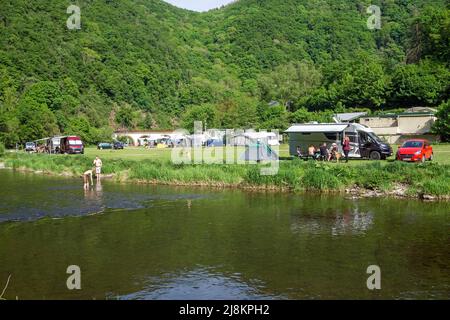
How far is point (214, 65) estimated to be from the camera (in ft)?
573

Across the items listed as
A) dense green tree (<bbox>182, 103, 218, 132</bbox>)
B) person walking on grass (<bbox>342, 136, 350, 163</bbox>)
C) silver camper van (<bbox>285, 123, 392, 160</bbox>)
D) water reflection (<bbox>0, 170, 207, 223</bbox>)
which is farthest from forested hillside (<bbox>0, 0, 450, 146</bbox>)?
water reflection (<bbox>0, 170, 207, 223</bbox>)

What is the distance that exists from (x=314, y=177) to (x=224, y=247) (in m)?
13.6

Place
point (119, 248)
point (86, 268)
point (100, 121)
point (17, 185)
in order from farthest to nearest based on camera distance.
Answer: point (100, 121), point (17, 185), point (119, 248), point (86, 268)

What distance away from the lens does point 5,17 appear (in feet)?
416

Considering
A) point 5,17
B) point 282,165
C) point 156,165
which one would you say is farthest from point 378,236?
point 5,17

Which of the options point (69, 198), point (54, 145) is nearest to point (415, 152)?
point (69, 198)

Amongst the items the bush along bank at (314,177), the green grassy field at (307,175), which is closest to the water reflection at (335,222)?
the bush along bank at (314,177)

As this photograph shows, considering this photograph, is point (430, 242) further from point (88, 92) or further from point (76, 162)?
point (88, 92)

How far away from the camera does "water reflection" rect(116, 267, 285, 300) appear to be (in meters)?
12.1

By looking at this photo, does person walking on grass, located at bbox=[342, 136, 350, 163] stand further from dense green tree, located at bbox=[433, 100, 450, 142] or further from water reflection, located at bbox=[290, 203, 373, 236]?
dense green tree, located at bbox=[433, 100, 450, 142]

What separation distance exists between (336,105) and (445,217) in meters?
77.3

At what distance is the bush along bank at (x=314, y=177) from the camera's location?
26.8m

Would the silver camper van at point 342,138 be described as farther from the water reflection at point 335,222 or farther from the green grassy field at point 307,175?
the water reflection at point 335,222
